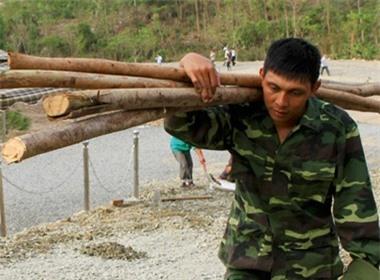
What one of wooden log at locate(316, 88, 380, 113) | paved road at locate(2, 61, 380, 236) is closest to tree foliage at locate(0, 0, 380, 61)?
paved road at locate(2, 61, 380, 236)

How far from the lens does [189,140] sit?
8.85 ft

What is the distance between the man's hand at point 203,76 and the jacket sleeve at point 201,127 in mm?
85

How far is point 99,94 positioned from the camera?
7.64ft

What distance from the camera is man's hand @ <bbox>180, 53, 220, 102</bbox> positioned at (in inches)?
102

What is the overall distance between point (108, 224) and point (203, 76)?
6614 mm

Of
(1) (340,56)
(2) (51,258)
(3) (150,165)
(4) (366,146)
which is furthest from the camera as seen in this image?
(1) (340,56)

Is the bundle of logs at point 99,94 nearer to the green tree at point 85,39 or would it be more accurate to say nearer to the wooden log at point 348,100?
the wooden log at point 348,100

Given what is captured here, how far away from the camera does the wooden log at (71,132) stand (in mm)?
2117

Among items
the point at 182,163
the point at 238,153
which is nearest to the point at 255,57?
the point at 182,163

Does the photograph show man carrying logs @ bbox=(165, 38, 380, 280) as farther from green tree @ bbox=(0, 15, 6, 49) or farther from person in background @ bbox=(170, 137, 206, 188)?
green tree @ bbox=(0, 15, 6, 49)

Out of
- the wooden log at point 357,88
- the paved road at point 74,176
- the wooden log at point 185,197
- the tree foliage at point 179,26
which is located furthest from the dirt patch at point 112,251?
the tree foliage at point 179,26

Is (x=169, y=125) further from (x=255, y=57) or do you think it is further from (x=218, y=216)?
(x=255, y=57)

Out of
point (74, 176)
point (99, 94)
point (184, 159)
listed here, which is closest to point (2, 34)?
point (74, 176)

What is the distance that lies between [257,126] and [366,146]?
47.7 feet
